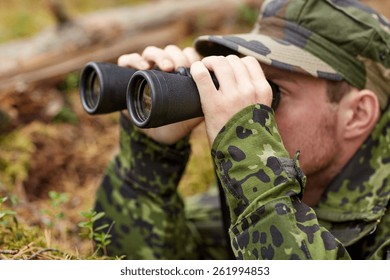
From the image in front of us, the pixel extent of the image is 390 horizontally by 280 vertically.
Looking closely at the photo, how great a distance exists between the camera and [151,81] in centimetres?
169

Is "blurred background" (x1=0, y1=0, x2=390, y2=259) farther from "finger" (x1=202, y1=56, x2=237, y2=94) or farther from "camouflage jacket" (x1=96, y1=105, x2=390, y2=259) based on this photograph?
"finger" (x1=202, y1=56, x2=237, y2=94)

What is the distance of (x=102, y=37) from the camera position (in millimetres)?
4469

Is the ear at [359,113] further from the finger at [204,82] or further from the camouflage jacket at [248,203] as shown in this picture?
the finger at [204,82]

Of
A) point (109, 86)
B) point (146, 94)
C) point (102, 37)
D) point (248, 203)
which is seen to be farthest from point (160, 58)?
point (102, 37)

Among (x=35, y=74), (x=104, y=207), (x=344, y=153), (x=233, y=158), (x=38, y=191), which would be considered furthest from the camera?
(x=35, y=74)

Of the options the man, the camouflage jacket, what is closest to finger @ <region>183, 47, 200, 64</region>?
the man

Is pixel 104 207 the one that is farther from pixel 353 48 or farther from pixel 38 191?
pixel 353 48

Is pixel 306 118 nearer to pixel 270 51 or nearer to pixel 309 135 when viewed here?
pixel 309 135

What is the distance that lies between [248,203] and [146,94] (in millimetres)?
507

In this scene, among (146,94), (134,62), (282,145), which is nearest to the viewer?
(282,145)

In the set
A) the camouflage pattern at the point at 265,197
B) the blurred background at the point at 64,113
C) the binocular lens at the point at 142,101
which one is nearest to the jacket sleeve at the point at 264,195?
the camouflage pattern at the point at 265,197

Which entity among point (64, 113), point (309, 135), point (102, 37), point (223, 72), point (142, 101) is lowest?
point (64, 113)

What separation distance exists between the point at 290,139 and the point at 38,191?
187cm

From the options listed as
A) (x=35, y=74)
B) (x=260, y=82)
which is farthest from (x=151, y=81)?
(x=35, y=74)
